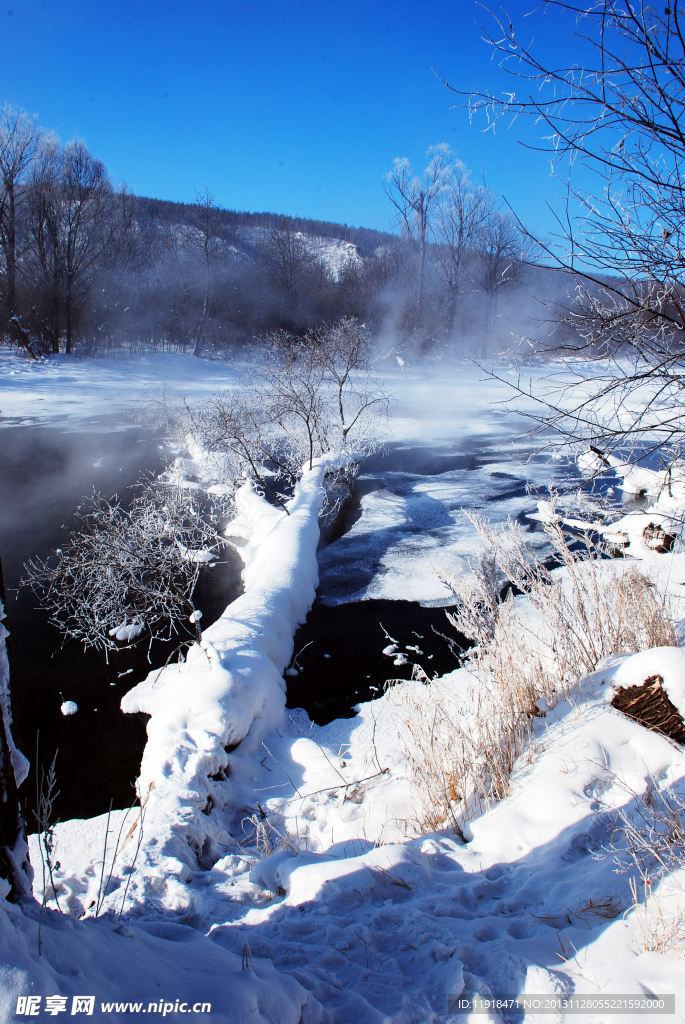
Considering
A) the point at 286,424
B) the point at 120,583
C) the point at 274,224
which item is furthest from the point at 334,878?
the point at 274,224

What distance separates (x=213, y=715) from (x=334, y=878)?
105 inches

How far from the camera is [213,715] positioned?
509cm

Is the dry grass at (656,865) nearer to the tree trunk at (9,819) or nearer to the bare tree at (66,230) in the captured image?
the tree trunk at (9,819)

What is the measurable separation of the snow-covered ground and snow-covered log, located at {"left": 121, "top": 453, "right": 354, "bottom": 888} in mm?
21

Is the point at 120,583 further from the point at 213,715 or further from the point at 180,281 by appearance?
the point at 180,281

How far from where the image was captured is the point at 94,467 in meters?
14.5

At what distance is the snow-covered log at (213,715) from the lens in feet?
13.1

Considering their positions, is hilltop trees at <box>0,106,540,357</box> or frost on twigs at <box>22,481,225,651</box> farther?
hilltop trees at <box>0,106,540,357</box>

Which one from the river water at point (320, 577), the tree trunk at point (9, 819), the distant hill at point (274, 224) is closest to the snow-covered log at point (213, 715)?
the river water at point (320, 577)

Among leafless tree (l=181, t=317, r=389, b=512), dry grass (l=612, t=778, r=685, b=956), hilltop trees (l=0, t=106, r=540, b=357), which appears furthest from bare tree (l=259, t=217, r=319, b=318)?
dry grass (l=612, t=778, r=685, b=956)

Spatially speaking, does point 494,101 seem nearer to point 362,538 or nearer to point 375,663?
point 375,663

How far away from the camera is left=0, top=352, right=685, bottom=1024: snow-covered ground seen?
1.75 metres

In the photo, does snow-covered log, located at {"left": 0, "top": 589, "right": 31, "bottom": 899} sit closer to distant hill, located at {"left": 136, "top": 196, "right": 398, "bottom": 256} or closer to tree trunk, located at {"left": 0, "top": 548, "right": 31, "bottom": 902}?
tree trunk, located at {"left": 0, "top": 548, "right": 31, "bottom": 902}

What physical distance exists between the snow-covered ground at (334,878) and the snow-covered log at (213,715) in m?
0.02
